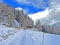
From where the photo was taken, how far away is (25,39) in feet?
50.6

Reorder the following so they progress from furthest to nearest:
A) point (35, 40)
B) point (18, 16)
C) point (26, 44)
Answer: point (18, 16) → point (35, 40) → point (26, 44)

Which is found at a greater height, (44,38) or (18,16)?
(18,16)

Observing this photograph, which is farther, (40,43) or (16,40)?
(16,40)

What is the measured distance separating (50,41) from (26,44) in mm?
1947

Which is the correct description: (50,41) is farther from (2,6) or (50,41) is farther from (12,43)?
(2,6)

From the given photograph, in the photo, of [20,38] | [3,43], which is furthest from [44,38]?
[3,43]

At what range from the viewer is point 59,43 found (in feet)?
47.5

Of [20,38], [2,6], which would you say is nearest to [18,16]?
[2,6]

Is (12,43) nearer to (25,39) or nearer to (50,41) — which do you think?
(25,39)

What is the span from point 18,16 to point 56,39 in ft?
179

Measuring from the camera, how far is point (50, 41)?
1459 centimetres

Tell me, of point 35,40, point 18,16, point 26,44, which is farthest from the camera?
point 18,16

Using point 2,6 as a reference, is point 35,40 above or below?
below

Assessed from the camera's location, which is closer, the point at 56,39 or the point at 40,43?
the point at 40,43
